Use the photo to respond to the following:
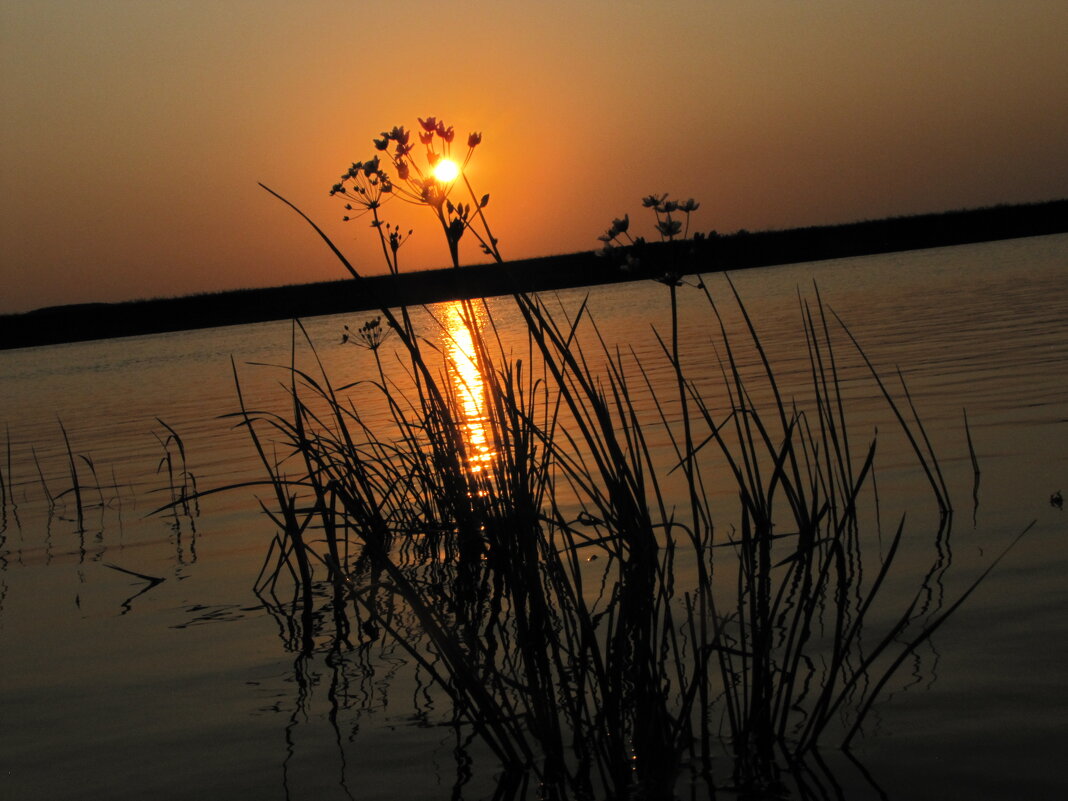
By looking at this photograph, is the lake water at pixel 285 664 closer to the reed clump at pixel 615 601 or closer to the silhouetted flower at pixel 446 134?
the reed clump at pixel 615 601

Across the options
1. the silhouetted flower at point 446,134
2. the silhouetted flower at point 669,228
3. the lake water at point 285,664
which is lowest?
the lake water at point 285,664

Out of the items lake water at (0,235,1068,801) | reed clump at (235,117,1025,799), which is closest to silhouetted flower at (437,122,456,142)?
reed clump at (235,117,1025,799)

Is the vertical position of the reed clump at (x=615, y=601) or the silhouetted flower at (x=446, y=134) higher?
the silhouetted flower at (x=446, y=134)

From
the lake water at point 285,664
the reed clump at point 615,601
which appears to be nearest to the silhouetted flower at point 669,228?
the reed clump at point 615,601

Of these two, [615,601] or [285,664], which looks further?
[285,664]

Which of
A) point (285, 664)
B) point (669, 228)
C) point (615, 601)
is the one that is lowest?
point (285, 664)

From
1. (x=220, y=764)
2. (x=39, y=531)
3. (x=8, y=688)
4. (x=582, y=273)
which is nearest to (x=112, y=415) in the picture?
(x=39, y=531)

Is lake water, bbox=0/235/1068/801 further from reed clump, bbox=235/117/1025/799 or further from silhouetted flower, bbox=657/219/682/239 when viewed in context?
silhouetted flower, bbox=657/219/682/239

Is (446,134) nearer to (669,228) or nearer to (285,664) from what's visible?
(669,228)

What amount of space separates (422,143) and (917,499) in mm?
3617

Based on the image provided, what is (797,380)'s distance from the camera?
12000 mm

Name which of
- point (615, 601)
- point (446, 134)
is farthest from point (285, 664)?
point (446, 134)

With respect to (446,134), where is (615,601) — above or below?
below

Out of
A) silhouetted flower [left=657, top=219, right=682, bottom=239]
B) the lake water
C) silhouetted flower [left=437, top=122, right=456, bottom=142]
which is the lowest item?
the lake water
